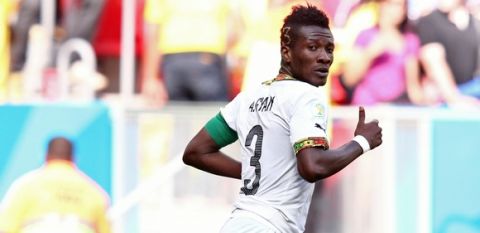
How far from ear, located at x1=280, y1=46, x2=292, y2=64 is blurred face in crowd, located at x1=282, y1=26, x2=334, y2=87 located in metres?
0.01

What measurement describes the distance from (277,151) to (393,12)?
4.53 metres

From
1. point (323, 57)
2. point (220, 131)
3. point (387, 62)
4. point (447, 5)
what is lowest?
point (220, 131)

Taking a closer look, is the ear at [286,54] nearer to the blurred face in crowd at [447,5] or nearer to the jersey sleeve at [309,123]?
the jersey sleeve at [309,123]

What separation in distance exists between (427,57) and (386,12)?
0.47 m

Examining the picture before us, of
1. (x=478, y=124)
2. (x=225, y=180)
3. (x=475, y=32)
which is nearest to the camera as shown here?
(x=478, y=124)

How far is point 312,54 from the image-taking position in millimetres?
5770

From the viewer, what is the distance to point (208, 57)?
32.9ft

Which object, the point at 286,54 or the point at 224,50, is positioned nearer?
the point at 286,54

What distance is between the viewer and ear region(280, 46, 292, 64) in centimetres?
587

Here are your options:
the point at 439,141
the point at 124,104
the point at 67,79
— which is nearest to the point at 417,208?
the point at 439,141

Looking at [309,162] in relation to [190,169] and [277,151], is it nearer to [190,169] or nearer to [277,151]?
[277,151]

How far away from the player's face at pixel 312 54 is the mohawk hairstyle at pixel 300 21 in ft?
0.08

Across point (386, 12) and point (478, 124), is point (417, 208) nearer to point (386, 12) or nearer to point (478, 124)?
point (478, 124)

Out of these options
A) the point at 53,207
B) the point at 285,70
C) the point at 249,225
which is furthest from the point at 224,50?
the point at 249,225
